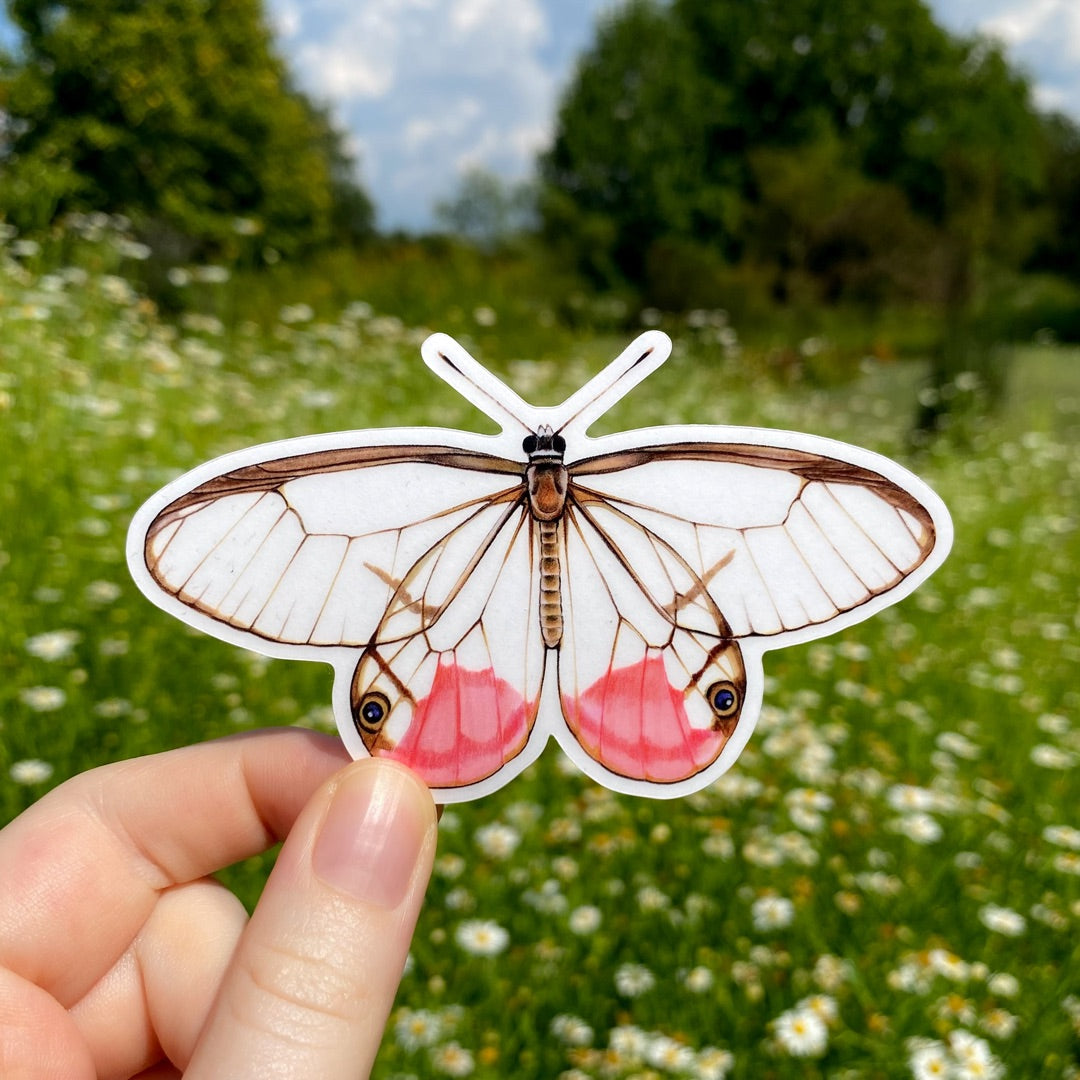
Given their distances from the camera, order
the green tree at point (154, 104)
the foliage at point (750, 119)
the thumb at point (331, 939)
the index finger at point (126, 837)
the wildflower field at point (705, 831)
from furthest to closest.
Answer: the foliage at point (750, 119), the green tree at point (154, 104), the wildflower field at point (705, 831), the index finger at point (126, 837), the thumb at point (331, 939)

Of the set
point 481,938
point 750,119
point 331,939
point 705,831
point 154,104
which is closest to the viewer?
point 331,939

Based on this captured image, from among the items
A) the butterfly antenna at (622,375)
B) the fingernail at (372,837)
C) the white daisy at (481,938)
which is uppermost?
the butterfly antenna at (622,375)

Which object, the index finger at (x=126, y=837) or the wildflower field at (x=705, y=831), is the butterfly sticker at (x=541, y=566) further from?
the wildflower field at (x=705, y=831)

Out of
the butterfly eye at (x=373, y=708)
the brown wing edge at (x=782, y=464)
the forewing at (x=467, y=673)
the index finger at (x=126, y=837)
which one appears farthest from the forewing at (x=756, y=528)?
the index finger at (x=126, y=837)

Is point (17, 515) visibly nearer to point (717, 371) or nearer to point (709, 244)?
point (717, 371)

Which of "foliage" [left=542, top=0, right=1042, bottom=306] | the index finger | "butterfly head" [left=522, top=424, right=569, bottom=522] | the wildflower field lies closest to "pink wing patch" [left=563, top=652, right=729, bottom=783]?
"butterfly head" [left=522, top=424, right=569, bottom=522]

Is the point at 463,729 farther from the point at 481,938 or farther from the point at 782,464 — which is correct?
the point at 481,938

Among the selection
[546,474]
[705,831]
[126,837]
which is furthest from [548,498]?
[705,831]
